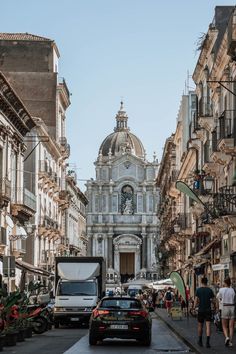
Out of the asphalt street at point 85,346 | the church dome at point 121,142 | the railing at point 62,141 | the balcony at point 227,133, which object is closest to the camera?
the asphalt street at point 85,346

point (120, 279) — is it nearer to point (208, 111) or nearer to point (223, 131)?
point (208, 111)

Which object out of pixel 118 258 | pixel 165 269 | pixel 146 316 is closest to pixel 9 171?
pixel 146 316

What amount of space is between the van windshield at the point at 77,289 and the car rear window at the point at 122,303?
12183 millimetres

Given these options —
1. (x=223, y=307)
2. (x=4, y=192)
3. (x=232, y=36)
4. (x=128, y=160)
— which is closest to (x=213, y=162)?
(x=4, y=192)

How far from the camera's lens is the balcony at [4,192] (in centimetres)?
4666

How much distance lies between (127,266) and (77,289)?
11468 centimetres

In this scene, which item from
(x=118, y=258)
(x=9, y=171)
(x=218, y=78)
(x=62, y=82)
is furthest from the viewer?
(x=118, y=258)

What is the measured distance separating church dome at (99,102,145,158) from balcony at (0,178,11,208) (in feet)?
340

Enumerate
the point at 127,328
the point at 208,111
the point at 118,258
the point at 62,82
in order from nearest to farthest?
the point at 127,328, the point at 208,111, the point at 62,82, the point at 118,258

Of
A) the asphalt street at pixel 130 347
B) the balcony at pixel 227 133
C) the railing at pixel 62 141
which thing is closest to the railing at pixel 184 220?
the railing at pixel 62 141

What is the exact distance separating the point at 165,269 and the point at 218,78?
5910 cm

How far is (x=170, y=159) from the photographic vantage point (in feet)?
298

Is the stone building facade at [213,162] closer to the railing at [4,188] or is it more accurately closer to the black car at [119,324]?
the black car at [119,324]

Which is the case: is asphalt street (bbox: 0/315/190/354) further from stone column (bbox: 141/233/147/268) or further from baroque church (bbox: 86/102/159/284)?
stone column (bbox: 141/233/147/268)
